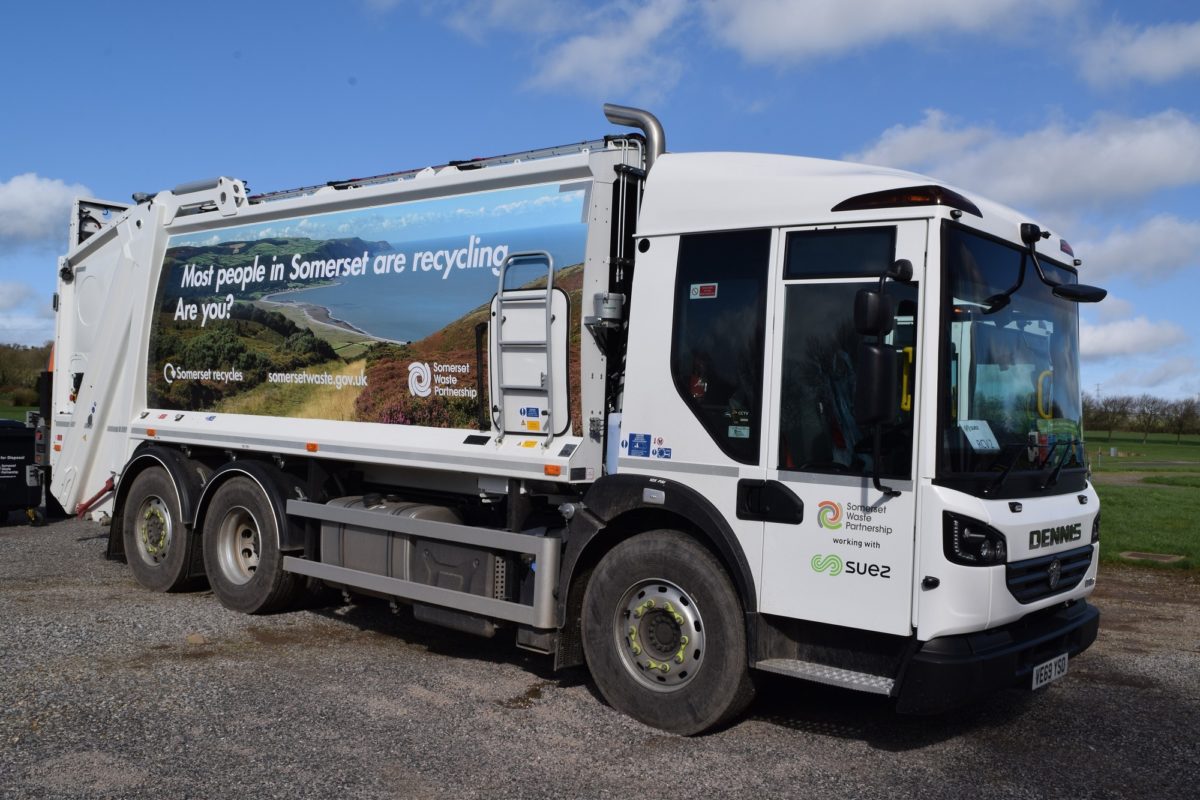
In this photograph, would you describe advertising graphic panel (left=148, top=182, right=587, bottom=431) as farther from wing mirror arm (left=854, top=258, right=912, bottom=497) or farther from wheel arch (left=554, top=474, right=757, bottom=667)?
wing mirror arm (left=854, top=258, right=912, bottom=497)

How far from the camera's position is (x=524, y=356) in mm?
6461

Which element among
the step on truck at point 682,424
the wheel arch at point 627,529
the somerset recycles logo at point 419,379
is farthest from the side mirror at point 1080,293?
the somerset recycles logo at point 419,379

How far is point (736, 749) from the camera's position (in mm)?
5363

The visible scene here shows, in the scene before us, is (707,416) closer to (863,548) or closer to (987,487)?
(863,548)

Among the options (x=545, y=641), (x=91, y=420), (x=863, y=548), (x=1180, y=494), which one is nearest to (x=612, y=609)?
(x=545, y=641)

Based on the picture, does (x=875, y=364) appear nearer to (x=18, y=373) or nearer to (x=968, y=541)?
(x=968, y=541)

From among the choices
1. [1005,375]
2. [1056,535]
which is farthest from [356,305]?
[1056,535]

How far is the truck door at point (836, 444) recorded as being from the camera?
4836 mm

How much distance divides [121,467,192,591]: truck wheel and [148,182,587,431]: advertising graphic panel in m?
0.76

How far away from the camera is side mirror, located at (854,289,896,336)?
4613mm

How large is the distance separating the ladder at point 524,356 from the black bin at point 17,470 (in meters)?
9.73

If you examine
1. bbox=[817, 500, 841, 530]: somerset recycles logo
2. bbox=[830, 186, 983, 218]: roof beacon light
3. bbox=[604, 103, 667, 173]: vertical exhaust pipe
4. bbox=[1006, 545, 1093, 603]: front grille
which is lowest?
bbox=[1006, 545, 1093, 603]: front grille

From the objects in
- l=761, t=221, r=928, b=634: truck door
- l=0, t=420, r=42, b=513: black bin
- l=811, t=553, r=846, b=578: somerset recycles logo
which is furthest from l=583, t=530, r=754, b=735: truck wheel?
l=0, t=420, r=42, b=513: black bin

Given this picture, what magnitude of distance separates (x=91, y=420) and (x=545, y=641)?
6.40 m
